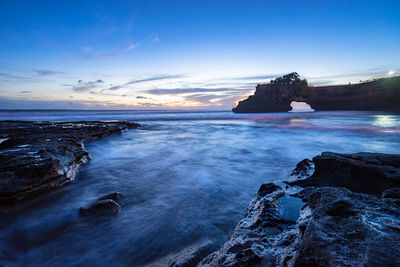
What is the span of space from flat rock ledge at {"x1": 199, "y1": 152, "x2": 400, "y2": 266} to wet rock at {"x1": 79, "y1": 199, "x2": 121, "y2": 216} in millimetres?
1898

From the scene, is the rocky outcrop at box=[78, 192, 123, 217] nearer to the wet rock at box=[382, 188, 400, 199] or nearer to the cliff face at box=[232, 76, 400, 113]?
the wet rock at box=[382, 188, 400, 199]

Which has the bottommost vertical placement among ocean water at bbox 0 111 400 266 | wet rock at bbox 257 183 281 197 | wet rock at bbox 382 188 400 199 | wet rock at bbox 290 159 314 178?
ocean water at bbox 0 111 400 266

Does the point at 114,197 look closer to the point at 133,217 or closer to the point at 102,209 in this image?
the point at 102,209

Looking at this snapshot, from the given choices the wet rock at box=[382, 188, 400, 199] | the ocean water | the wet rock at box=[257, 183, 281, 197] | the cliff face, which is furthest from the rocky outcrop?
the cliff face

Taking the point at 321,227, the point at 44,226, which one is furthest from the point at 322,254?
the point at 44,226

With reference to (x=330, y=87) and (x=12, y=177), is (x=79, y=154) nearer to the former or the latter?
(x=12, y=177)

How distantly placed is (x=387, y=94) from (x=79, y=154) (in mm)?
52247

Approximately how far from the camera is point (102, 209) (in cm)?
299

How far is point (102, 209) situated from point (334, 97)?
184 ft

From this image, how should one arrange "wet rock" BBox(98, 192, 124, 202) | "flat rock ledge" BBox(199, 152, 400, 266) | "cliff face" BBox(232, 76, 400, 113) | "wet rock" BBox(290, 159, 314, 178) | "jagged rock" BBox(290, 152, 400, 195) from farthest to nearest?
1. "cliff face" BBox(232, 76, 400, 113)
2. "wet rock" BBox(290, 159, 314, 178)
3. "wet rock" BBox(98, 192, 124, 202)
4. "jagged rock" BBox(290, 152, 400, 195)
5. "flat rock ledge" BBox(199, 152, 400, 266)

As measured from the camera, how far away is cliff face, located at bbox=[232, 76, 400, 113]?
37106 mm

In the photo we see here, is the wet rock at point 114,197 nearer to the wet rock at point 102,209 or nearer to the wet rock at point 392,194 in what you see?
the wet rock at point 102,209

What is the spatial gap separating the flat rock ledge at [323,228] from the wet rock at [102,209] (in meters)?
1.90

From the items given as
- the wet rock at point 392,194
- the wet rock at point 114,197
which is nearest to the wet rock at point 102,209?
the wet rock at point 114,197
